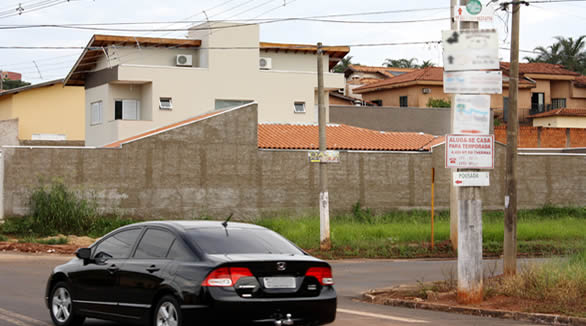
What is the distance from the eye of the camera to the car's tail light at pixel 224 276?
9.30 meters

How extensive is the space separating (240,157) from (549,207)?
16.2m

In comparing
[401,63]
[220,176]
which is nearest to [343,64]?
[401,63]

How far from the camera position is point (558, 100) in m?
77.5

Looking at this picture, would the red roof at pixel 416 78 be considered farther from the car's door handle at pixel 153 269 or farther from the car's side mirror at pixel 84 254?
the car's door handle at pixel 153 269

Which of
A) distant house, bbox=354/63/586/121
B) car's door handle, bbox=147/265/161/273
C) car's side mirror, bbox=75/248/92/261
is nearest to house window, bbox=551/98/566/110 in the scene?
distant house, bbox=354/63/586/121

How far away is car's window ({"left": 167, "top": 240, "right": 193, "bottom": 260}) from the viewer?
985 cm

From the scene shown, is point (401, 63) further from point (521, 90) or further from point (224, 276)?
point (224, 276)

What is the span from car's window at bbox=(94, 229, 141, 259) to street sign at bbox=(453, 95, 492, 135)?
5650 mm

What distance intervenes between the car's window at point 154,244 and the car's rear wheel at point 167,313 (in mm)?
627

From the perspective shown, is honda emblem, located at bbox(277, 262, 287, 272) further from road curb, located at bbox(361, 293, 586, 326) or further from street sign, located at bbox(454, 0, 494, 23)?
street sign, located at bbox(454, 0, 494, 23)

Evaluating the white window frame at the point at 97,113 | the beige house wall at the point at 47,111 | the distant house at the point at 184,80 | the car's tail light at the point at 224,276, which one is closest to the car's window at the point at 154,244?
the car's tail light at the point at 224,276

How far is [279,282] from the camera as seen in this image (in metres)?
9.64

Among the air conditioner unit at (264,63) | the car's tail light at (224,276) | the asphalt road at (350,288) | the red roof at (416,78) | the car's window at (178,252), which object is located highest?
the red roof at (416,78)

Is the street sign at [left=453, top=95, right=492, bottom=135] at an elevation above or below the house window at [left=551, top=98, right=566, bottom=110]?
below
